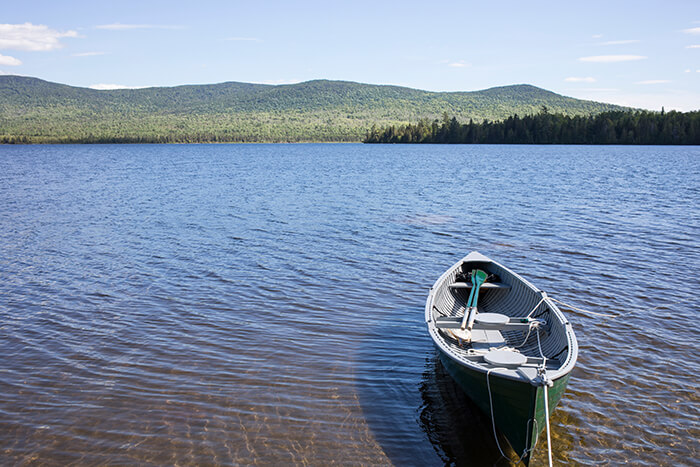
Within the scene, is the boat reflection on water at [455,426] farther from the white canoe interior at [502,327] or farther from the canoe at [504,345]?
the white canoe interior at [502,327]

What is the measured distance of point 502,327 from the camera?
32.3 feet

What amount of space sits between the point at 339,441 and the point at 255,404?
1678 mm

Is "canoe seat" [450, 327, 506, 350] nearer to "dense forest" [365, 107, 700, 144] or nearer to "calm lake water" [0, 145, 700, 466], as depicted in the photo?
"calm lake water" [0, 145, 700, 466]

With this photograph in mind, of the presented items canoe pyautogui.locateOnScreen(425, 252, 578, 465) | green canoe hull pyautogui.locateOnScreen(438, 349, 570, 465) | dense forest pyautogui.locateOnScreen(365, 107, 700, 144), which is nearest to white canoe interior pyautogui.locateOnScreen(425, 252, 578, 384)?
canoe pyautogui.locateOnScreen(425, 252, 578, 465)

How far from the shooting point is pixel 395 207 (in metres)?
32.0

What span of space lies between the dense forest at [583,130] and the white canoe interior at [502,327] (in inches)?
5652

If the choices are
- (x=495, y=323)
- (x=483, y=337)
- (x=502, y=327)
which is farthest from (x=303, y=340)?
(x=502, y=327)

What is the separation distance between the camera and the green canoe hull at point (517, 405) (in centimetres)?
655

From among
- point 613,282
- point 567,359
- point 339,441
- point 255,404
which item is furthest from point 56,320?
point 613,282

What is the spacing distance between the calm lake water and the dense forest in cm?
12774

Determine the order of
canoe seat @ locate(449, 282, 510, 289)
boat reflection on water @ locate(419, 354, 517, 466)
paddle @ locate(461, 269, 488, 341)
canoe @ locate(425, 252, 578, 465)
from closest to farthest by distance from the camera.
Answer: canoe @ locate(425, 252, 578, 465) → boat reflection on water @ locate(419, 354, 517, 466) → paddle @ locate(461, 269, 488, 341) → canoe seat @ locate(449, 282, 510, 289)

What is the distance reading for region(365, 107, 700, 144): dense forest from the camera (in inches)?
5276

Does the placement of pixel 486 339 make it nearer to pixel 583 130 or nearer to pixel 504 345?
pixel 504 345

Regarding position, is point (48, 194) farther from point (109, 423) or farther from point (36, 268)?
point (109, 423)
